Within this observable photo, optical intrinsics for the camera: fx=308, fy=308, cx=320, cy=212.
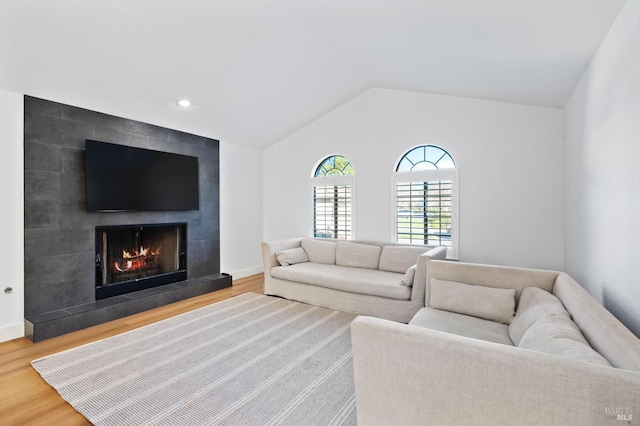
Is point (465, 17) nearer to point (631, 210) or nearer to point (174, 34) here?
point (631, 210)

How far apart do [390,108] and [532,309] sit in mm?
3365

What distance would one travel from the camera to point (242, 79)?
11.9 feet

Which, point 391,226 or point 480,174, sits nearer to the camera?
point 480,174

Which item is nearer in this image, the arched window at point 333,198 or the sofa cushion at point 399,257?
the sofa cushion at point 399,257

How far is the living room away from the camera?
6.40 feet

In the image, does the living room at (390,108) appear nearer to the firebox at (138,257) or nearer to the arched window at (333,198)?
the arched window at (333,198)

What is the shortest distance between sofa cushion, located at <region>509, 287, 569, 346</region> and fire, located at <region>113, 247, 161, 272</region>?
4.30 meters

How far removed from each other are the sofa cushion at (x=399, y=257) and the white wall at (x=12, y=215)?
12.9 ft

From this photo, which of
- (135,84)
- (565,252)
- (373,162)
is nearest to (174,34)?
(135,84)

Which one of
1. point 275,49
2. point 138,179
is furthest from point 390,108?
point 138,179

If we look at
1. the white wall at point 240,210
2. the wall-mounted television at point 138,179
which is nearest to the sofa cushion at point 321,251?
the white wall at point 240,210

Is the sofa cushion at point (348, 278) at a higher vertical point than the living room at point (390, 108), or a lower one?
lower

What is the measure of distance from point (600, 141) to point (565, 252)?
1.84 metres

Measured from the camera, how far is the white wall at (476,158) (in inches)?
142
